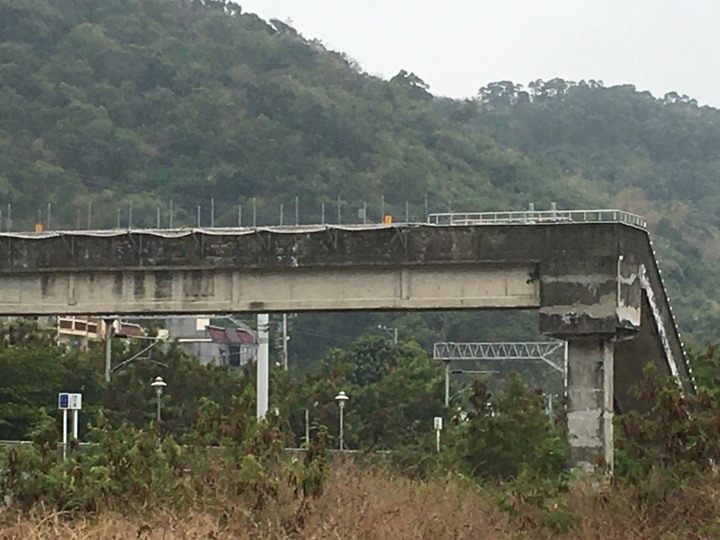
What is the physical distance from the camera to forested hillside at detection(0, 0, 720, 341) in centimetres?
10719

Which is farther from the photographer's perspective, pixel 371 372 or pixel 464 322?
pixel 464 322

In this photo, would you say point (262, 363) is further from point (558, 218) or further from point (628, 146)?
point (628, 146)

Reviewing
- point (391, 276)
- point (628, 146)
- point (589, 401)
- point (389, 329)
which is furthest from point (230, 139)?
point (589, 401)

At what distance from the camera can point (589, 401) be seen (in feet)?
103

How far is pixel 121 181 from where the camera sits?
113 metres

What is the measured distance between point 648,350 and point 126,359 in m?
35.5

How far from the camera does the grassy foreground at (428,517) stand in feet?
63.9

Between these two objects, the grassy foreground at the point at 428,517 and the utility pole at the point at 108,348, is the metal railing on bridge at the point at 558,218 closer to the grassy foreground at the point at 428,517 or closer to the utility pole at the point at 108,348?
the grassy foreground at the point at 428,517

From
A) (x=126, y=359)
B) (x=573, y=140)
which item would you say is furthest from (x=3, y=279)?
(x=573, y=140)

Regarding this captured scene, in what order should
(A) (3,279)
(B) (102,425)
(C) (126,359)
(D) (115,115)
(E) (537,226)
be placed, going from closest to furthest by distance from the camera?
→ (B) (102,425), (E) (537,226), (A) (3,279), (C) (126,359), (D) (115,115)

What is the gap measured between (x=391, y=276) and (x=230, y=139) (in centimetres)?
8159

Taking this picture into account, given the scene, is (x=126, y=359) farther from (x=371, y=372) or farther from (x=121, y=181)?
(x=121, y=181)

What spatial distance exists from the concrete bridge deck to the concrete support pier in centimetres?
2

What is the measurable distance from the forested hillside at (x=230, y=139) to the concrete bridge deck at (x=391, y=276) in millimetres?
57723
